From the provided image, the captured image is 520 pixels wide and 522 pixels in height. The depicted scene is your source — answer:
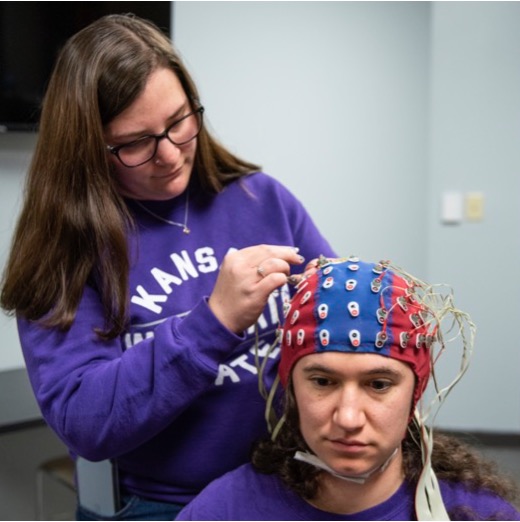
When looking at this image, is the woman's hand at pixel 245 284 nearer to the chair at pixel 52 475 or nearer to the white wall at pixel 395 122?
the chair at pixel 52 475

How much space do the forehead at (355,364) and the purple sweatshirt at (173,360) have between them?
15 centimetres

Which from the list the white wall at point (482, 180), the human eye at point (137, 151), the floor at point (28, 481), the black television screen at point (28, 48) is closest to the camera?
the human eye at point (137, 151)

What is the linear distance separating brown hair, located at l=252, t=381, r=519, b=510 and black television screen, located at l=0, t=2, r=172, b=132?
1.83 m

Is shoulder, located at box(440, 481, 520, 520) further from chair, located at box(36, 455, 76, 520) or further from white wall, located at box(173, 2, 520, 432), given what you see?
white wall, located at box(173, 2, 520, 432)

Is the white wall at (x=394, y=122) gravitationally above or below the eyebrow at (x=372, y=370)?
above

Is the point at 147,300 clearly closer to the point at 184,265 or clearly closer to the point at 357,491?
the point at 184,265

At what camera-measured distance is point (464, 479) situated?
1270 millimetres

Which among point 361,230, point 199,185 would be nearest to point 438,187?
point 361,230

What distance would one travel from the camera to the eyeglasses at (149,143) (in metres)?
1.31

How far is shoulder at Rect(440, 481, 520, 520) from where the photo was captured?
48.1 inches

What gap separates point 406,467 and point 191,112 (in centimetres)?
68

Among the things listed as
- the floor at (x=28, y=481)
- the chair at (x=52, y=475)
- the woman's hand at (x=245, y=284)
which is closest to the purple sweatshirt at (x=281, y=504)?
the woman's hand at (x=245, y=284)

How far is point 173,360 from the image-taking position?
1202 mm

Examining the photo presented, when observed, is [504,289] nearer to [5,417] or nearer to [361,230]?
[361,230]
